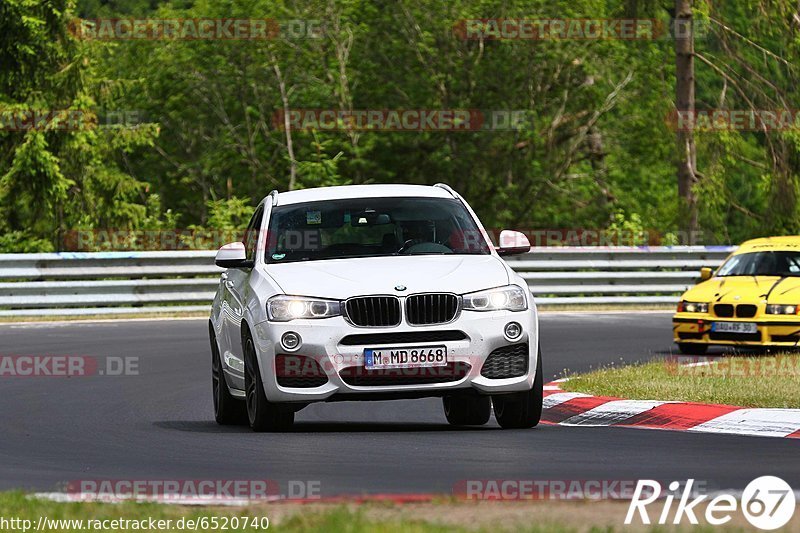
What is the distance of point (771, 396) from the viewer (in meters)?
12.8

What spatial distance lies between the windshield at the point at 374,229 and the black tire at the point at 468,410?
1.16m

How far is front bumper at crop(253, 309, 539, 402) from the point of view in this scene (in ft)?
35.9

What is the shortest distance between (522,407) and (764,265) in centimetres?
931

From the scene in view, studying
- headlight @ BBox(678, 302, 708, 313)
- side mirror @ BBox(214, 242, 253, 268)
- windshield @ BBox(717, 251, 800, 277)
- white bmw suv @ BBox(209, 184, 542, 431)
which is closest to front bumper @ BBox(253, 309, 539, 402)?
white bmw suv @ BBox(209, 184, 542, 431)

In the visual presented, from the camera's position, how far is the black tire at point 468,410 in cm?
1244

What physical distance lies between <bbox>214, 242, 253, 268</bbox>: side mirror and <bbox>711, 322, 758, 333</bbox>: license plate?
828 cm

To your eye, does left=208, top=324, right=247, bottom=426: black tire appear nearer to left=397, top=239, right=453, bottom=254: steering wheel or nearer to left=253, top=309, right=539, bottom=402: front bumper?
left=253, top=309, right=539, bottom=402: front bumper

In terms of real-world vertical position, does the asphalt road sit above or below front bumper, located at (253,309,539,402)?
below

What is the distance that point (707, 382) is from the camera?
14.1 meters

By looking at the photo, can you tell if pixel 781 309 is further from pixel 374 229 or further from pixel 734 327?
pixel 374 229

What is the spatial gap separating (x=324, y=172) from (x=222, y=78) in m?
6.32

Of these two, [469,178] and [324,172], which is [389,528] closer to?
[324,172]

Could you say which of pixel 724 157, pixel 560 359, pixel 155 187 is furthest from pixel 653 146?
pixel 560 359

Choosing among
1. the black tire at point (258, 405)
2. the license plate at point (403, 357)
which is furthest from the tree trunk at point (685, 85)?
the license plate at point (403, 357)
